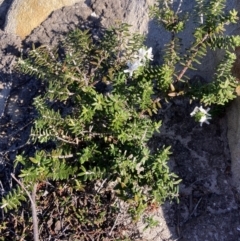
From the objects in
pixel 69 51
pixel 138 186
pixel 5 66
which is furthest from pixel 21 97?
pixel 138 186

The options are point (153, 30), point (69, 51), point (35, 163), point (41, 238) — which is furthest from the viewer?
point (153, 30)

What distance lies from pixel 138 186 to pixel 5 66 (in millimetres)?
1382

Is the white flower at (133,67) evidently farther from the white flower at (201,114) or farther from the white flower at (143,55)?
the white flower at (201,114)

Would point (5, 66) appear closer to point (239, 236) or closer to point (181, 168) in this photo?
point (181, 168)

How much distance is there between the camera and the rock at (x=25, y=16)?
350 centimetres

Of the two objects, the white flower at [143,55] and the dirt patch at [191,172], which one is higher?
the white flower at [143,55]

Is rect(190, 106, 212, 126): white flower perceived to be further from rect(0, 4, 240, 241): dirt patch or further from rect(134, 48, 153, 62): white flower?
rect(134, 48, 153, 62): white flower

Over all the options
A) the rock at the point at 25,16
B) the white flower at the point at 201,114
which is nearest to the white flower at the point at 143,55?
the white flower at the point at 201,114

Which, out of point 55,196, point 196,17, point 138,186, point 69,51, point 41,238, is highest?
point 196,17

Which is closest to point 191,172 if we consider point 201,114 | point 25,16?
point 201,114

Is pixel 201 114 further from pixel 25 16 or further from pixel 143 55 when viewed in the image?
pixel 25 16

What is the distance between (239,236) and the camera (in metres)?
2.72

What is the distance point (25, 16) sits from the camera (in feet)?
11.5

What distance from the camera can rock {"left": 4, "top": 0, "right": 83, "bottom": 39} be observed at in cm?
350
